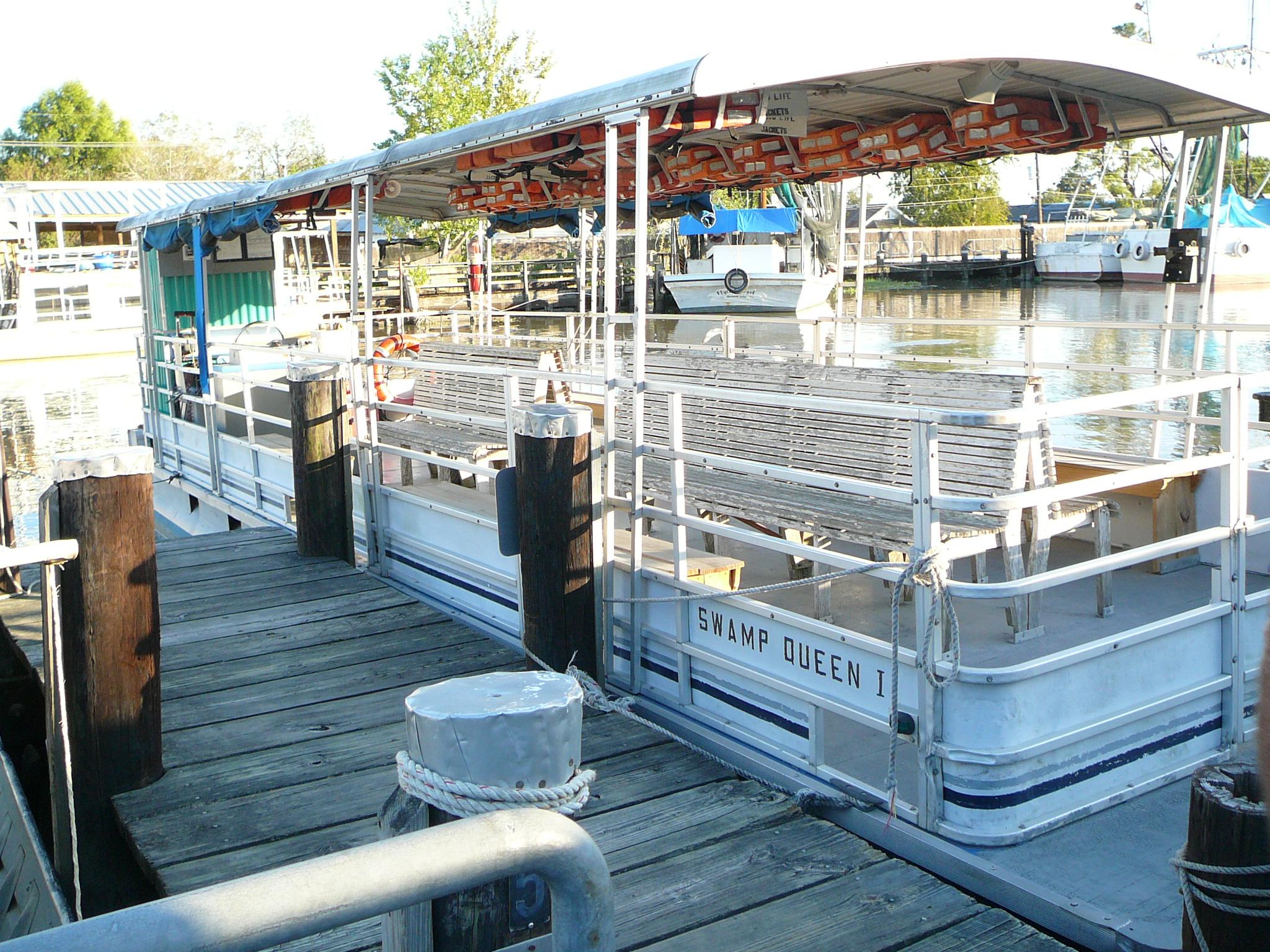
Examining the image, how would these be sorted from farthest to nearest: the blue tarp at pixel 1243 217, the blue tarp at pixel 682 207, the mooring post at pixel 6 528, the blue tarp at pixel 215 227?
1. the blue tarp at pixel 1243 217
2. the blue tarp at pixel 682 207
3. the blue tarp at pixel 215 227
4. the mooring post at pixel 6 528

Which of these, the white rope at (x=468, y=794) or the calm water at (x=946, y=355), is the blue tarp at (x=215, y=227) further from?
the white rope at (x=468, y=794)

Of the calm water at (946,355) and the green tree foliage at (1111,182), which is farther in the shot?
the green tree foliage at (1111,182)

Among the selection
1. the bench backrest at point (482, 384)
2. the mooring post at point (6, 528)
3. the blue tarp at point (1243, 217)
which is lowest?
the mooring post at point (6, 528)

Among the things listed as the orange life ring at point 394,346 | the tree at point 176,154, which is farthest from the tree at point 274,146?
the orange life ring at point 394,346

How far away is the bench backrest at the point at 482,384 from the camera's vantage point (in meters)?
8.66

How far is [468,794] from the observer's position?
1.94 metres

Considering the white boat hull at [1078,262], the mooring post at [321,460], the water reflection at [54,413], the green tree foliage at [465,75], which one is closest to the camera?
the mooring post at [321,460]

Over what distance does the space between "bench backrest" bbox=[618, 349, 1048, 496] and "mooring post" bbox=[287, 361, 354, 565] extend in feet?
6.21

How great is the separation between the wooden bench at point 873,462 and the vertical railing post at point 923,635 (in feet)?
0.53

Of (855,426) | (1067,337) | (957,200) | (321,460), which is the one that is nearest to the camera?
(855,426)

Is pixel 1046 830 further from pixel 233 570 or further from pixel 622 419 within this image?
pixel 233 570

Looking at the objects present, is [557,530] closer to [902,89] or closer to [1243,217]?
[902,89]

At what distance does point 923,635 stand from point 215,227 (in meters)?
8.56

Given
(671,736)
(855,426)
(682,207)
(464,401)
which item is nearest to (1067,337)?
(682,207)
